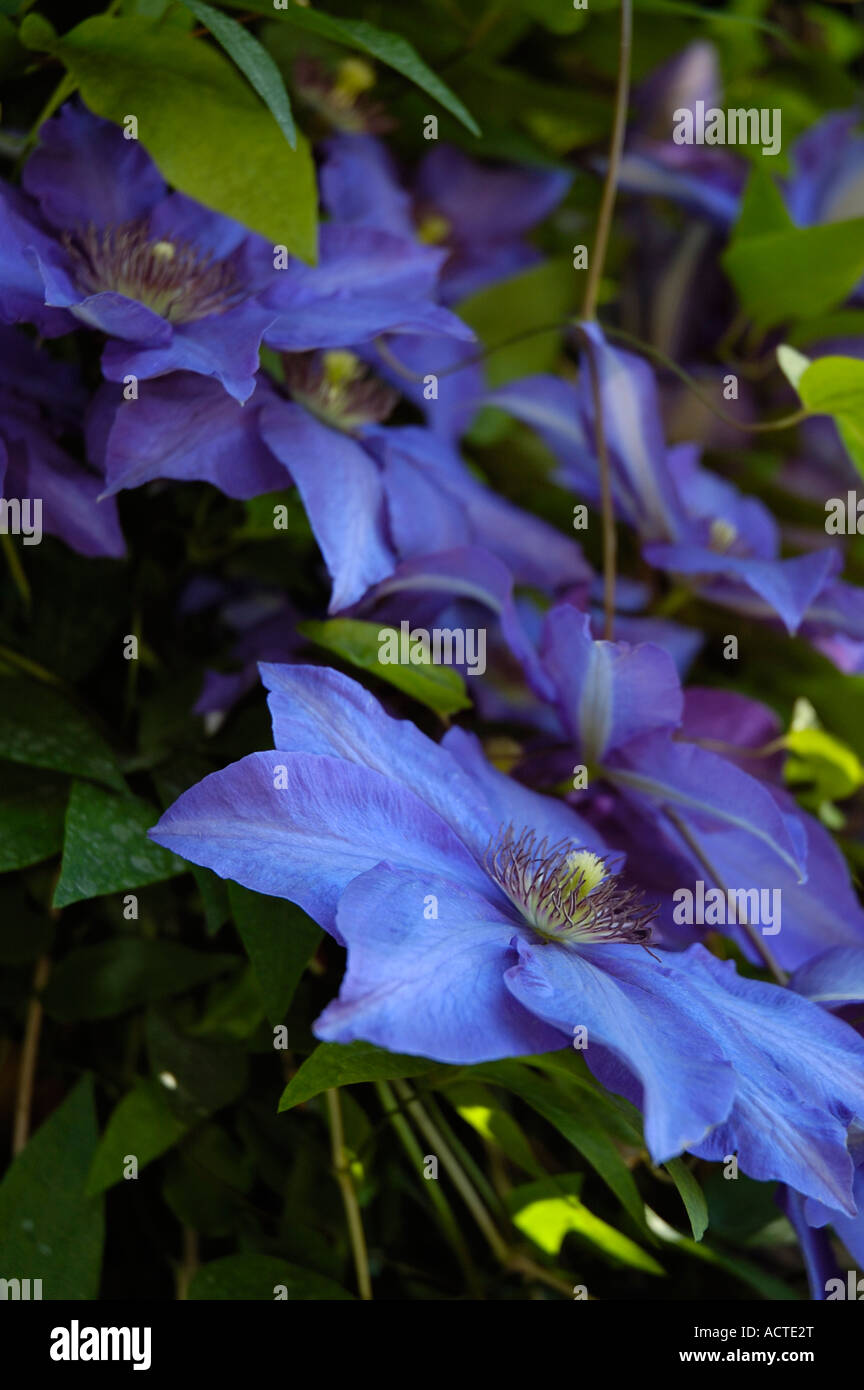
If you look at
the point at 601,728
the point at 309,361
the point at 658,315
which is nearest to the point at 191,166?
the point at 309,361

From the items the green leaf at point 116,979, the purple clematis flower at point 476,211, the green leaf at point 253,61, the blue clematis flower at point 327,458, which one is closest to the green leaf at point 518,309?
the purple clematis flower at point 476,211

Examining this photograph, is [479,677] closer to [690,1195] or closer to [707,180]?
[690,1195]

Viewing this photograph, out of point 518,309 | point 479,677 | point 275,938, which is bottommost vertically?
point 275,938

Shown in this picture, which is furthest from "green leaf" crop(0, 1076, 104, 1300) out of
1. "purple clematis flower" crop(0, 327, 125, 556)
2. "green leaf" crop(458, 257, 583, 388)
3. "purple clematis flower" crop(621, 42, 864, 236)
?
"purple clematis flower" crop(621, 42, 864, 236)

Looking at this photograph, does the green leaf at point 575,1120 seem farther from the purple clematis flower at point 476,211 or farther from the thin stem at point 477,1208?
the purple clematis flower at point 476,211

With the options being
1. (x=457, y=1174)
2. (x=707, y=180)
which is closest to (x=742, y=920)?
(x=457, y=1174)
